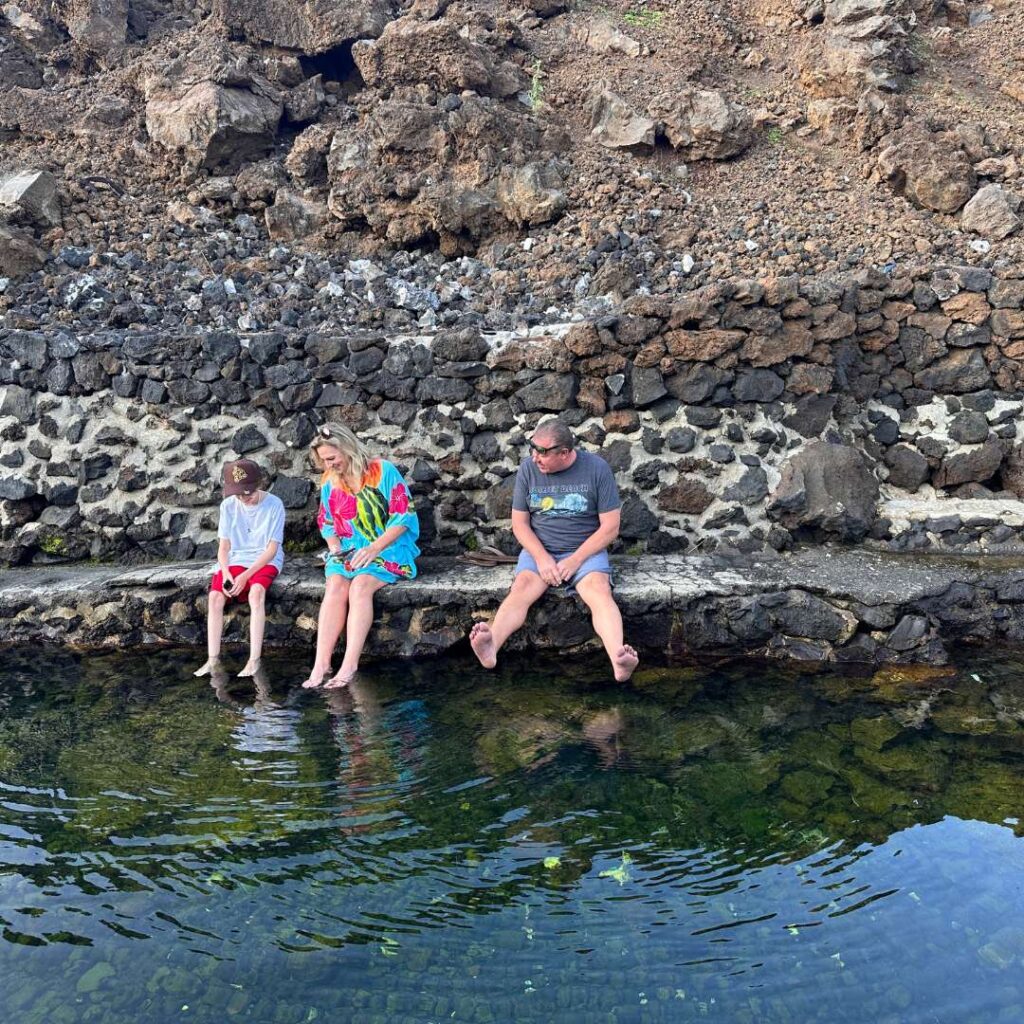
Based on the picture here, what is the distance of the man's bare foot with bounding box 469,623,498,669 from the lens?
5051 mm

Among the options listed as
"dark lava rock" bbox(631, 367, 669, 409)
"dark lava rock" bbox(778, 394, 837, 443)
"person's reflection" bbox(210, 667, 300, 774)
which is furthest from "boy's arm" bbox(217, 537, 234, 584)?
"dark lava rock" bbox(778, 394, 837, 443)

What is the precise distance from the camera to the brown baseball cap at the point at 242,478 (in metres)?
5.65

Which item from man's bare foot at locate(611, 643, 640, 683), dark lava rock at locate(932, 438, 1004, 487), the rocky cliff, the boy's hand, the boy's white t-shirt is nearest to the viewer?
man's bare foot at locate(611, 643, 640, 683)

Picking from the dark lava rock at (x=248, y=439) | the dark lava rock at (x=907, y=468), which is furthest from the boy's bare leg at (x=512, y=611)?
the dark lava rock at (x=907, y=468)

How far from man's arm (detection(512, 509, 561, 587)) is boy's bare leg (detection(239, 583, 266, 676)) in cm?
161

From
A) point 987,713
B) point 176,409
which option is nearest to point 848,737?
point 987,713

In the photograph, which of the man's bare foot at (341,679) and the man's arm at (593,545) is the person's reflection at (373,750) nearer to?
the man's bare foot at (341,679)

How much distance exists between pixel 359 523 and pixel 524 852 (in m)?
2.73

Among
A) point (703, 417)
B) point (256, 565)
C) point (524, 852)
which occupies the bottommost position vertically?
point (524, 852)

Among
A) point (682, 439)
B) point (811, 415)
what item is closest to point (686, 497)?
point (682, 439)

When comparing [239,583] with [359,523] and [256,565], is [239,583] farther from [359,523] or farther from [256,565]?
[359,523]

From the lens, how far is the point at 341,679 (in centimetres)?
514

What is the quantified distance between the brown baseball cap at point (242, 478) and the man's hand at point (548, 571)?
6.19 feet

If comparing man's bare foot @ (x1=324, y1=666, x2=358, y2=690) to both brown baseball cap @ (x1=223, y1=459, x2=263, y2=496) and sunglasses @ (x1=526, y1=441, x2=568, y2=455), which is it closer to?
brown baseball cap @ (x1=223, y1=459, x2=263, y2=496)
